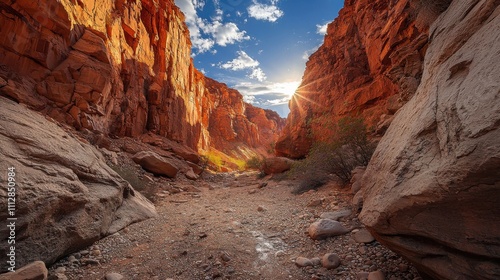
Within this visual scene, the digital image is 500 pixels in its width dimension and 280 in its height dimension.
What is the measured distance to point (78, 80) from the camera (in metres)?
10.5

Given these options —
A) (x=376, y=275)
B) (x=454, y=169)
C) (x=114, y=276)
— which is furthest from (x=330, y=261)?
(x=114, y=276)

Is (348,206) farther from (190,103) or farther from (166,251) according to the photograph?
(190,103)

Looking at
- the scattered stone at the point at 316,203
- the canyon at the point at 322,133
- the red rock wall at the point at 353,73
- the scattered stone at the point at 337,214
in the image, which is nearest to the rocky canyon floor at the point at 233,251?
the scattered stone at the point at 316,203

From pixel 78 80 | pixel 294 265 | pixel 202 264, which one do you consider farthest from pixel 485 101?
pixel 78 80

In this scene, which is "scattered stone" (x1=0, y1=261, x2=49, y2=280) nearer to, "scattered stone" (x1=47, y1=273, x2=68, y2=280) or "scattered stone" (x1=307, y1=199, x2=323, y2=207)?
"scattered stone" (x1=47, y1=273, x2=68, y2=280)

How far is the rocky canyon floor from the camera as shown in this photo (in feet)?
9.68

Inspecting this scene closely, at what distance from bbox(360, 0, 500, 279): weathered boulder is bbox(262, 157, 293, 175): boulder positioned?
39.9ft

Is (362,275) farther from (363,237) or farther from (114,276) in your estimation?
(114,276)

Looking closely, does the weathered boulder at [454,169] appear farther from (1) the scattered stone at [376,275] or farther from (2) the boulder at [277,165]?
(2) the boulder at [277,165]

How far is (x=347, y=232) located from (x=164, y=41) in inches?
895

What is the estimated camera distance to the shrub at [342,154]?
6.86 meters

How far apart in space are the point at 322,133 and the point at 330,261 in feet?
44.1

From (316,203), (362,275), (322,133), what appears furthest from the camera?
(322,133)

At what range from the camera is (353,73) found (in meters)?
18.3
